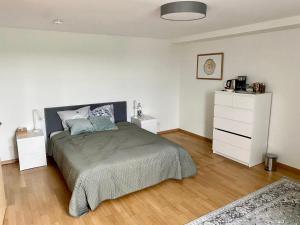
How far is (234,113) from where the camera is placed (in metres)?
3.68

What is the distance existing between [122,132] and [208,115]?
76.4 inches

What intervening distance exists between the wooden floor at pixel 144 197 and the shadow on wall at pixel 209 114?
113cm

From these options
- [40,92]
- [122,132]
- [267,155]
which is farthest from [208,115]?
[40,92]

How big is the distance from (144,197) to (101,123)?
1628 mm

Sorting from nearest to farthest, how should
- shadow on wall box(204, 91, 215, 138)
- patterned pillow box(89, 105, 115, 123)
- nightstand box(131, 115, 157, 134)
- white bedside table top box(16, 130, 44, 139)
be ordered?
1. white bedside table top box(16, 130, 44, 139)
2. patterned pillow box(89, 105, 115, 123)
3. nightstand box(131, 115, 157, 134)
4. shadow on wall box(204, 91, 215, 138)

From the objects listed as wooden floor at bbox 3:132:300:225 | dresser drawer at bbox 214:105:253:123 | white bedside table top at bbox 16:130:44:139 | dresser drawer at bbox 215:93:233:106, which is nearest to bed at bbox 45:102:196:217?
wooden floor at bbox 3:132:300:225

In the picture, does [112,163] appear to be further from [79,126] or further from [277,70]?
[277,70]

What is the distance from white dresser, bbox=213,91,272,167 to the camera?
3449 mm

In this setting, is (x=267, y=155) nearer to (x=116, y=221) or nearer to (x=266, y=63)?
(x=266, y=63)

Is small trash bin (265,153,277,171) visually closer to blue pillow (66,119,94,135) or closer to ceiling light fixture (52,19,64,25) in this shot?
blue pillow (66,119,94,135)

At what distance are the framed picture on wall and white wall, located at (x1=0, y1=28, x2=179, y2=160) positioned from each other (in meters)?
0.67

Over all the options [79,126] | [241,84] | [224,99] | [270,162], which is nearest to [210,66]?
[241,84]

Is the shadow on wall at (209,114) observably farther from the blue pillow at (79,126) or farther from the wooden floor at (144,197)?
the blue pillow at (79,126)

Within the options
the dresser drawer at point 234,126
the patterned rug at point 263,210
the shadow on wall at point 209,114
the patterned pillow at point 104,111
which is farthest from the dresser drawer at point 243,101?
the patterned pillow at point 104,111
